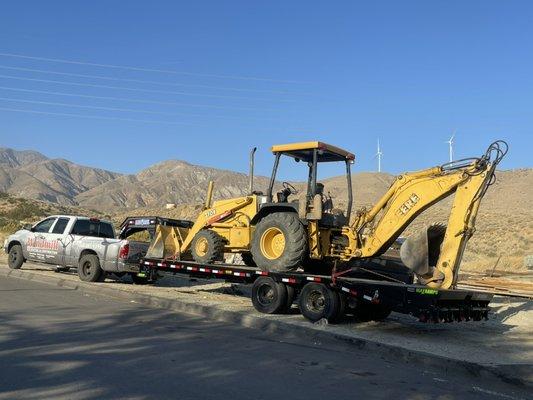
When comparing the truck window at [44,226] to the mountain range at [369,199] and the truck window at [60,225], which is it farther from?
the mountain range at [369,199]

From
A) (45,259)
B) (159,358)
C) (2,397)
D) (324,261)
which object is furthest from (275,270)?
(45,259)

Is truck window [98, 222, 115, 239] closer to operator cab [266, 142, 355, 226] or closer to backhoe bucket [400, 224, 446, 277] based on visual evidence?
operator cab [266, 142, 355, 226]

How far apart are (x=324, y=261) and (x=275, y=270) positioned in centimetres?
143

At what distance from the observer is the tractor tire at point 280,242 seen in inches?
438

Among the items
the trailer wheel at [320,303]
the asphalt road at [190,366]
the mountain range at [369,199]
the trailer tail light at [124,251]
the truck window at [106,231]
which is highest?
the mountain range at [369,199]

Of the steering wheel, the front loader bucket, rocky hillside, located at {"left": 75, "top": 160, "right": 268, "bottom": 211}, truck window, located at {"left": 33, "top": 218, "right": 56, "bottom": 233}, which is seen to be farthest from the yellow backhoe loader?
rocky hillside, located at {"left": 75, "top": 160, "right": 268, "bottom": 211}

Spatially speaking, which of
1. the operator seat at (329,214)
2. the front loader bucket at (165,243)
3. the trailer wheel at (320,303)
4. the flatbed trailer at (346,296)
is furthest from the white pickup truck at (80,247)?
the trailer wheel at (320,303)

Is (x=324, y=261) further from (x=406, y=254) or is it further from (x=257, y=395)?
(x=257, y=395)

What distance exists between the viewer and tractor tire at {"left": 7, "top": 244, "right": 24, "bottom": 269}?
18.4 m

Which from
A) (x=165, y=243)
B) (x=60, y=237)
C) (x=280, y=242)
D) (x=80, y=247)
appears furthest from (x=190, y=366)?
(x=60, y=237)

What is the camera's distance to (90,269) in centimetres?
1606

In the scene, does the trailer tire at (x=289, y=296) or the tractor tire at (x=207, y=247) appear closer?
the trailer tire at (x=289, y=296)

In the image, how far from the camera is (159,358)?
732 cm

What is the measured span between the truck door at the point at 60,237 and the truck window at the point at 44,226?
285 millimetres
